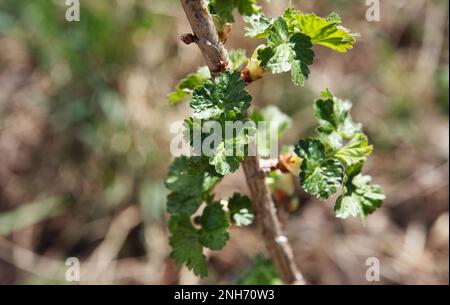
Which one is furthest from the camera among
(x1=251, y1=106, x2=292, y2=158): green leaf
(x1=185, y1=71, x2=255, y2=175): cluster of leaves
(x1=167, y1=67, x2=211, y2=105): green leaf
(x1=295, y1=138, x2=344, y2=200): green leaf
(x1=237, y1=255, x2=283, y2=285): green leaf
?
(x1=237, y1=255, x2=283, y2=285): green leaf

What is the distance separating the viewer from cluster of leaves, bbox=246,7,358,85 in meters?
1.10

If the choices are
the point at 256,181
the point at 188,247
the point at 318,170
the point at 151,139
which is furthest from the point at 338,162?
the point at 151,139

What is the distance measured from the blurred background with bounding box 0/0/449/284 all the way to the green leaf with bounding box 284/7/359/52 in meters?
1.81

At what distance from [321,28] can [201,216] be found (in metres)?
0.58

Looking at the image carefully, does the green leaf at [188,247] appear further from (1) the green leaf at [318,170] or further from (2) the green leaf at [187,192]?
(1) the green leaf at [318,170]

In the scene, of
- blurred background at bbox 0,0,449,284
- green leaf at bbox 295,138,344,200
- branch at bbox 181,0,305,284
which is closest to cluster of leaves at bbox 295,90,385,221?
green leaf at bbox 295,138,344,200

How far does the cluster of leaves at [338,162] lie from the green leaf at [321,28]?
0.23m

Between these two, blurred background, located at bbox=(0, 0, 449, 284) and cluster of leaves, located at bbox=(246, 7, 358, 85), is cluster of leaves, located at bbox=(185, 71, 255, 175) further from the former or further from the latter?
blurred background, located at bbox=(0, 0, 449, 284)

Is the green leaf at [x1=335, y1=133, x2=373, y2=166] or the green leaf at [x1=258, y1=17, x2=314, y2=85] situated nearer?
the green leaf at [x1=258, y1=17, x2=314, y2=85]

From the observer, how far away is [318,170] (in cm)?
124

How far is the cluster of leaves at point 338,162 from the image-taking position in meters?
1.22

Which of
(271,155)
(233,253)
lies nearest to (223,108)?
(271,155)

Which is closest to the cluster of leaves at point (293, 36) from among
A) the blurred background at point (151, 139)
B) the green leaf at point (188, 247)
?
the green leaf at point (188, 247)

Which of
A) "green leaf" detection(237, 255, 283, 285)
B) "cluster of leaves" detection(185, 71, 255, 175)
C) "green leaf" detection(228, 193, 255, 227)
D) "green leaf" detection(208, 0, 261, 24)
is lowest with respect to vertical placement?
"green leaf" detection(237, 255, 283, 285)
